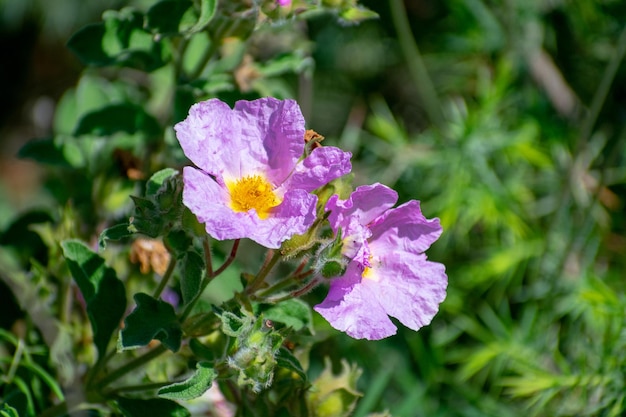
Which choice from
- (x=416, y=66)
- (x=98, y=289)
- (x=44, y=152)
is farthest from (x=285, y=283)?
(x=416, y=66)

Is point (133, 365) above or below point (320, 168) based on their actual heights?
below

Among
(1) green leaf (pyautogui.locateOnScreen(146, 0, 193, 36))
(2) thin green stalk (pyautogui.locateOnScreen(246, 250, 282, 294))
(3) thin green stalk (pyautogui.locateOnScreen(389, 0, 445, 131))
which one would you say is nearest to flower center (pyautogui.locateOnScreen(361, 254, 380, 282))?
(2) thin green stalk (pyautogui.locateOnScreen(246, 250, 282, 294))

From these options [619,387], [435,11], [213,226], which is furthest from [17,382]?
[435,11]

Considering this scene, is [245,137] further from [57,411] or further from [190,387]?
[57,411]

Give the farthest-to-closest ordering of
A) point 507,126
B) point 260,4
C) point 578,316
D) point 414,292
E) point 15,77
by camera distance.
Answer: point 15,77
point 507,126
point 578,316
point 260,4
point 414,292

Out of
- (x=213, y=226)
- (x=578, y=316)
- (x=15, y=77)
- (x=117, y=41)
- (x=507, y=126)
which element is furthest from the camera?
(x=15, y=77)

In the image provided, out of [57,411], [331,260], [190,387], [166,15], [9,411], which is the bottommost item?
[57,411]

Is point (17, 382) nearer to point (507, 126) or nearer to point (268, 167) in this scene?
point (268, 167)
